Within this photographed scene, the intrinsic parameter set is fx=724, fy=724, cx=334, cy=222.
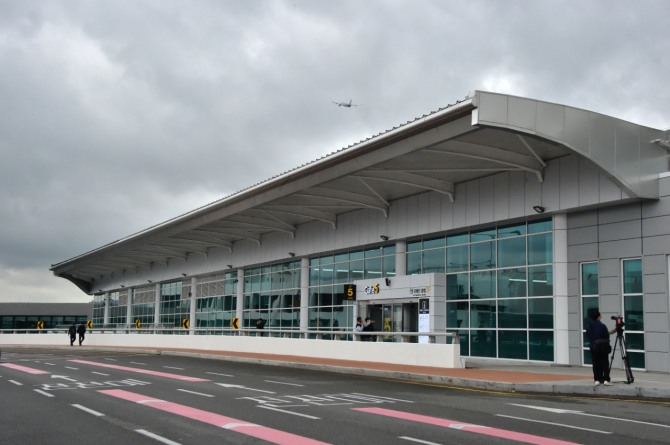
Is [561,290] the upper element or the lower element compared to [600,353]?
upper

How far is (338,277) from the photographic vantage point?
1492 inches

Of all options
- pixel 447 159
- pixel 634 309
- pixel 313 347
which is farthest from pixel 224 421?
pixel 313 347

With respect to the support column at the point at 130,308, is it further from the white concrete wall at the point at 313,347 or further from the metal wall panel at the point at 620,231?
the metal wall panel at the point at 620,231

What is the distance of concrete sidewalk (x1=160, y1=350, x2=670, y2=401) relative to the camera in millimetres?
16031

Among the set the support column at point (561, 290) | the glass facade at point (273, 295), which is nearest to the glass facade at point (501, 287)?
the support column at point (561, 290)

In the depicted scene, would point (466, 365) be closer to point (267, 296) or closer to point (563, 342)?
point (563, 342)

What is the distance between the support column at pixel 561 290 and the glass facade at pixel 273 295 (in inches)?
742

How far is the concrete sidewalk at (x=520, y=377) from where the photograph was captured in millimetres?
16031

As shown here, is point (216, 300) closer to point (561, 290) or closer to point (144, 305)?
point (144, 305)

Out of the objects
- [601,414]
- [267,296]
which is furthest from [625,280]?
[267,296]

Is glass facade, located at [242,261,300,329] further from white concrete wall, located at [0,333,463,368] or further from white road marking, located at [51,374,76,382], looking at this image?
white road marking, located at [51,374,76,382]

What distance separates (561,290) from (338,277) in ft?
49.7

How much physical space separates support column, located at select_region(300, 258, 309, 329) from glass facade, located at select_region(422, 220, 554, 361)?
34.7 ft

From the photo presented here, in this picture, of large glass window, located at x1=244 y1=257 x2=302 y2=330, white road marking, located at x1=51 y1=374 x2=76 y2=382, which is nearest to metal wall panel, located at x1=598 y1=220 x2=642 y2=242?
white road marking, located at x1=51 y1=374 x2=76 y2=382
